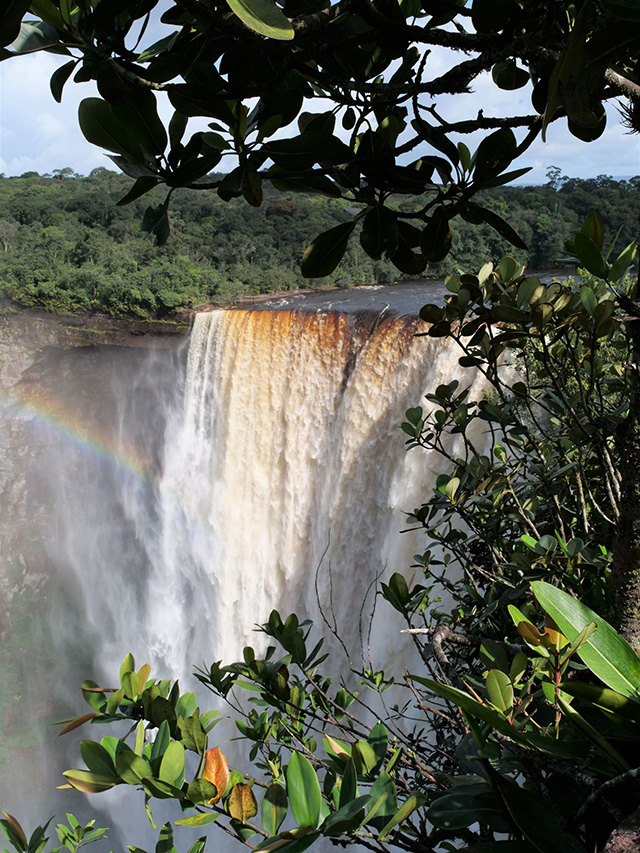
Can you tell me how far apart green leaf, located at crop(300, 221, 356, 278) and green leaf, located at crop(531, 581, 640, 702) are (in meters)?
0.40

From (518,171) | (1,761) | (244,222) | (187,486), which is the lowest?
(1,761)

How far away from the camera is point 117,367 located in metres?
13.9

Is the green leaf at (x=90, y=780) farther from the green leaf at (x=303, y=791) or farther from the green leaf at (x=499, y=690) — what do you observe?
the green leaf at (x=499, y=690)

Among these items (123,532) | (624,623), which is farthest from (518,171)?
(123,532)

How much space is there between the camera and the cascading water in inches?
245

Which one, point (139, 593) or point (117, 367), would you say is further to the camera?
point (117, 367)

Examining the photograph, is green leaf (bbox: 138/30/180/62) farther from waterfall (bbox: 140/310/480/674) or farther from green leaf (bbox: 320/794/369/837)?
waterfall (bbox: 140/310/480/674)

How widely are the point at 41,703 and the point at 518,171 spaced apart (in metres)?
13.9

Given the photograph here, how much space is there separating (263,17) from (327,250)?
1.05ft

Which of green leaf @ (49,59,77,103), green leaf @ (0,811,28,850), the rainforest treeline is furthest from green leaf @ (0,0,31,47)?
the rainforest treeline

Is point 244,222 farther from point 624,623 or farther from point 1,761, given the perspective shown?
point 624,623

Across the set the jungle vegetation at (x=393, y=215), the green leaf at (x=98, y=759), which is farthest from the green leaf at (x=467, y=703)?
the green leaf at (x=98, y=759)

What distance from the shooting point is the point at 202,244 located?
56.5 ft

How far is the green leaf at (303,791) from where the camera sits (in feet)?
1.55
